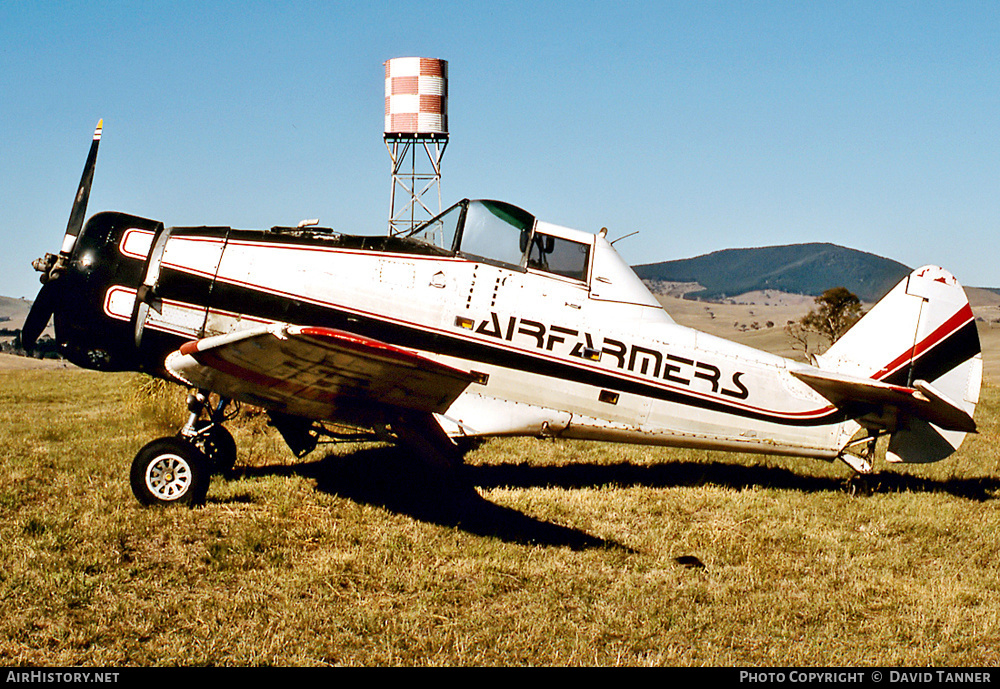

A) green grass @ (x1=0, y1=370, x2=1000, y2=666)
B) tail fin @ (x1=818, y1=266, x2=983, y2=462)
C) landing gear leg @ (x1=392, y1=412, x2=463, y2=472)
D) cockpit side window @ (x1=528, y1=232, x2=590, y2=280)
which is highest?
cockpit side window @ (x1=528, y1=232, x2=590, y2=280)

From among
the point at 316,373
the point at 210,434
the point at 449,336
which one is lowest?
the point at 210,434

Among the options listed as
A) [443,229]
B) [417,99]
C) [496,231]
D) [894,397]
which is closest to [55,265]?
[443,229]

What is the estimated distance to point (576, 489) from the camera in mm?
8516

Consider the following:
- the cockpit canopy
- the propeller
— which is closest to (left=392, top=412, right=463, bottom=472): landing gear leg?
the cockpit canopy

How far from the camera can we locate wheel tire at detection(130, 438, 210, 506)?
6996 millimetres

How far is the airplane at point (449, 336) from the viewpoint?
7.06 meters

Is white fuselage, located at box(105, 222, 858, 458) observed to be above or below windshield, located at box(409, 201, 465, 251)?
below

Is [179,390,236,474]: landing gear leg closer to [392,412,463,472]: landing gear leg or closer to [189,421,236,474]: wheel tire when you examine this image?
[189,421,236,474]: wheel tire

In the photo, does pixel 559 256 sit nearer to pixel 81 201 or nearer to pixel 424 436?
pixel 424 436

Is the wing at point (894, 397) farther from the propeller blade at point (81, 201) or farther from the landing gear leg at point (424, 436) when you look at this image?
the propeller blade at point (81, 201)

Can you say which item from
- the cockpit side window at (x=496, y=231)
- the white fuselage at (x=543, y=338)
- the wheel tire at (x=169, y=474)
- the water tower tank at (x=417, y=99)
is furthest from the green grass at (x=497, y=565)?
the water tower tank at (x=417, y=99)

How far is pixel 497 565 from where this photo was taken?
19.9 ft

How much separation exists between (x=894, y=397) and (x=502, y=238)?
14.1 feet
